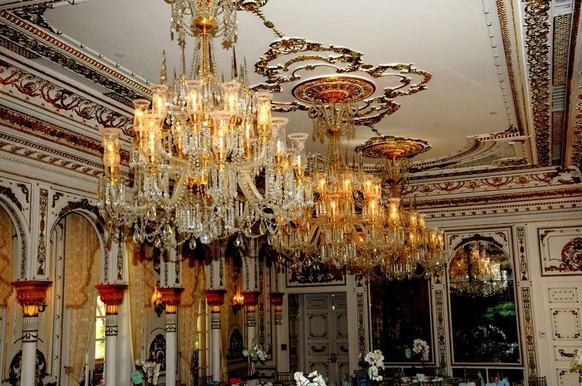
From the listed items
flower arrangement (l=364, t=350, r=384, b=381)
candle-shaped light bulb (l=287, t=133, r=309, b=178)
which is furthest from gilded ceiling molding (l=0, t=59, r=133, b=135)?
flower arrangement (l=364, t=350, r=384, b=381)

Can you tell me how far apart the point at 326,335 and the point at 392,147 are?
259 inches

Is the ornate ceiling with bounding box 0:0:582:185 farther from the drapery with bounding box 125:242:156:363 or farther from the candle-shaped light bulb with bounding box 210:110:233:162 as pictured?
the drapery with bounding box 125:242:156:363

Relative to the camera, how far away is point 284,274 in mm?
14281

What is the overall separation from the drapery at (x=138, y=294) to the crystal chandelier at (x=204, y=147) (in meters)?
4.80

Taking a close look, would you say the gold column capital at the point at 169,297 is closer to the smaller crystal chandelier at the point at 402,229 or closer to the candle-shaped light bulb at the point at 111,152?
the smaller crystal chandelier at the point at 402,229

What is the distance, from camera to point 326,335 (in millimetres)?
14812

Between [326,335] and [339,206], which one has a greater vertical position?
[339,206]

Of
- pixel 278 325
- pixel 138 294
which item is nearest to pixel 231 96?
pixel 138 294

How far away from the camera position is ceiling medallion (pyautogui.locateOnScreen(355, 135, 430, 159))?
938cm

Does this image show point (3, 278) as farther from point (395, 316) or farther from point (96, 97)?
point (395, 316)

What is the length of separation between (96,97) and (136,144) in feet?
7.75

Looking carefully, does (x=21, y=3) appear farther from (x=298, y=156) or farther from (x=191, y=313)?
(x=191, y=313)

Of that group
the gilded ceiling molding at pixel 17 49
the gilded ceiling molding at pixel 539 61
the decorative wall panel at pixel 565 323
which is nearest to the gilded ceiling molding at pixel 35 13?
the gilded ceiling molding at pixel 17 49

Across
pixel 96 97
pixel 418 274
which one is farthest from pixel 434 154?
pixel 96 97
